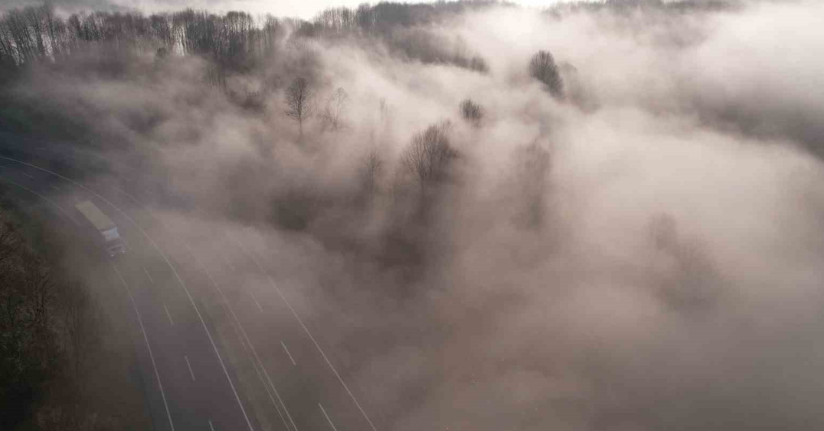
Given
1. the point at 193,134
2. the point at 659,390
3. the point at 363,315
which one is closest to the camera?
the point at 659,390

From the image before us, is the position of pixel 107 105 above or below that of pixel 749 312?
above

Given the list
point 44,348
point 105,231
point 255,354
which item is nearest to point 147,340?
point 44,348

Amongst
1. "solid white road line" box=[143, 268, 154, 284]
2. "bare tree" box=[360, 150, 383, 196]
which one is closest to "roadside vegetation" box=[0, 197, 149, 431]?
"solid white road line" box=[143, 268, 154, 284]

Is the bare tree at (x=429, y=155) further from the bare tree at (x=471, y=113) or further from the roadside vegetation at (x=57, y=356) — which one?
the roadside vegetation at (x=57, y=356)

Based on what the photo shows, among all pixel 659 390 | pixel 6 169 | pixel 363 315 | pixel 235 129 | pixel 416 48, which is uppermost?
pixel 416 48

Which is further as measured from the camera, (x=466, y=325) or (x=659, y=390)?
(x=466, y=325)

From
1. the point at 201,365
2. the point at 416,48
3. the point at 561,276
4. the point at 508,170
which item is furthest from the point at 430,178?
the point at 416,48

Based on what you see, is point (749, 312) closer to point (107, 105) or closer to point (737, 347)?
point (737, 347)

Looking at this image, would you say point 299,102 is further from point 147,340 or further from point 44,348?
point 44,348
